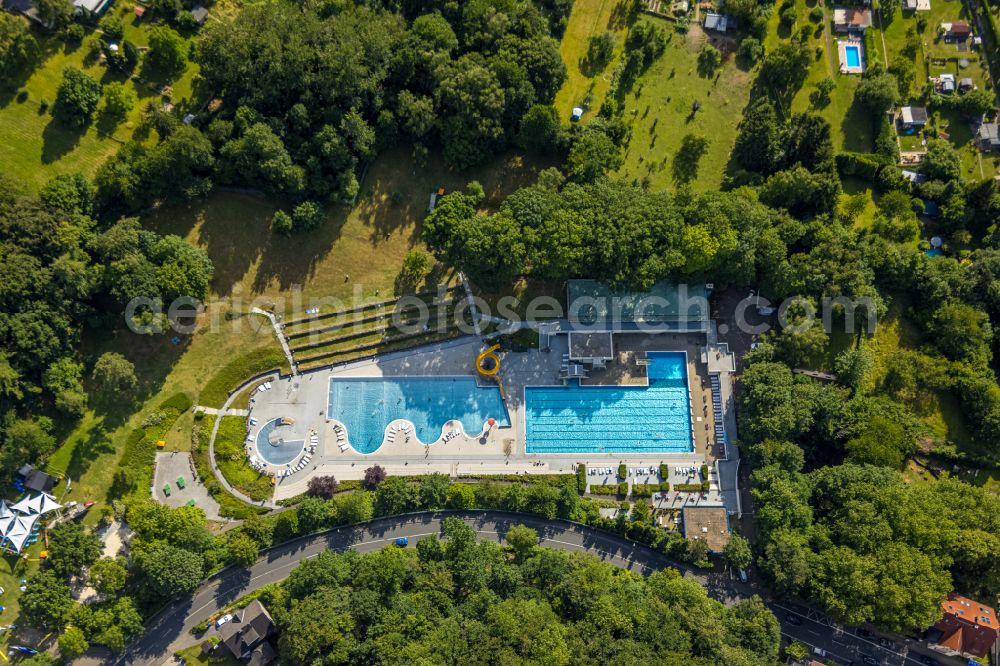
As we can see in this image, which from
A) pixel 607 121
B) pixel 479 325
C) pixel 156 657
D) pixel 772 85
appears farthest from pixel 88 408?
pixel 772 85

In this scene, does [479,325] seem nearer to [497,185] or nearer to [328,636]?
[497,185]

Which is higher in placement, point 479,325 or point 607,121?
point 607,121

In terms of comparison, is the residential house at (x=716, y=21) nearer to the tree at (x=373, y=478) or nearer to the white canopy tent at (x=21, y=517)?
the tree at (x=373, y=478)

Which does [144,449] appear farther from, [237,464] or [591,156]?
[591,156]

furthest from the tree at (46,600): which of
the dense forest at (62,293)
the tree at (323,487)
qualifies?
the tree at (323,487)

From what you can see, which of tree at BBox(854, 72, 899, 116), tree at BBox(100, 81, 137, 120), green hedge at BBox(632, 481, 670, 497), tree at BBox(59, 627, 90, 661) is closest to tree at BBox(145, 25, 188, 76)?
tree at BBox(100, 81, 137, 120)
